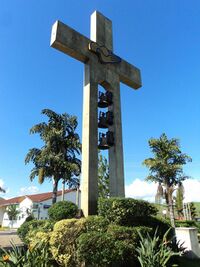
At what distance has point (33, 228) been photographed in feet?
31.4

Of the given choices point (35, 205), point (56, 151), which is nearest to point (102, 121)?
point (56, 151)

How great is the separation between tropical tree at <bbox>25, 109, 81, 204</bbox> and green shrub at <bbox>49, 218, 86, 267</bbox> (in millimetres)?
15469

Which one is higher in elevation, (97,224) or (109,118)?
(109,118)

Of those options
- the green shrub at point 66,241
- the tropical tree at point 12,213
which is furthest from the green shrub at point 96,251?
the tropical tree at point 12,213

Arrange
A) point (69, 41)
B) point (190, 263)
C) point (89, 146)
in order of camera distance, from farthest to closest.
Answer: point (69, 41)
point (89, 146)
point (190, 263)

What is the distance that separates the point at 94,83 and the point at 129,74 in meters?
2.74

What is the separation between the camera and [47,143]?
942 inches

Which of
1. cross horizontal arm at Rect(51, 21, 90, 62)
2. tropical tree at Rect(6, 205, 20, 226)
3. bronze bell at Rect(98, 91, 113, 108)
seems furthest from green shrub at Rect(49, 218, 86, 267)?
tropical tree at Rect(6, 205, 20, 226)

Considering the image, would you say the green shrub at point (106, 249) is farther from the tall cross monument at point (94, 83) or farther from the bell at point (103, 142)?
the bell at point (103, 142)

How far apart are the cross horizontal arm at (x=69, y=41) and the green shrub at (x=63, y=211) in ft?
18.9

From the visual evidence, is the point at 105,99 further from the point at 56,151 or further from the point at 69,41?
the point at 56,151

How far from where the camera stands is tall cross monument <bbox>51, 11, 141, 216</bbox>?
334 inches

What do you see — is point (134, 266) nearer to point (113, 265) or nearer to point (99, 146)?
point (113, 265)

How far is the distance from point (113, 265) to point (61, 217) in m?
2.66
